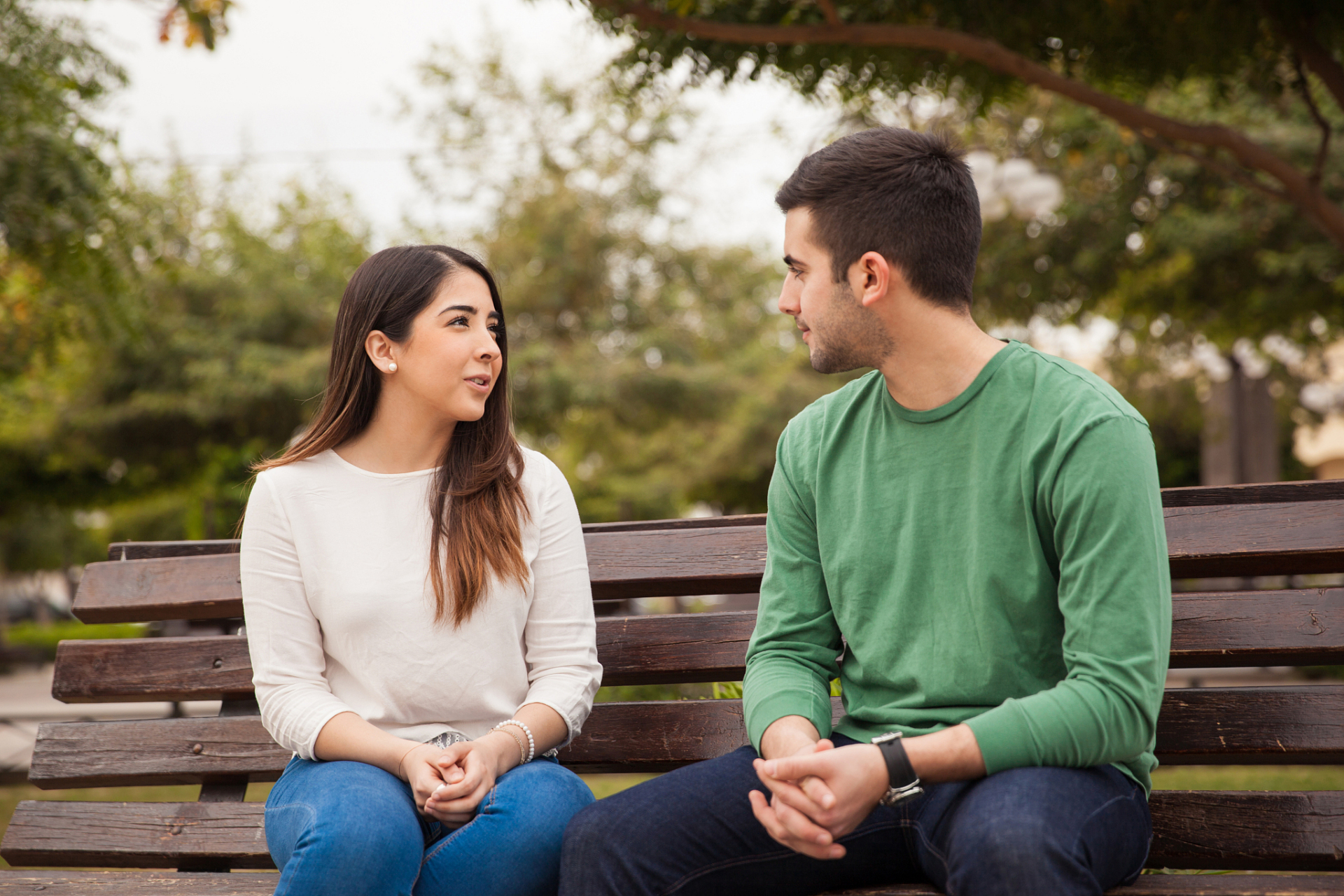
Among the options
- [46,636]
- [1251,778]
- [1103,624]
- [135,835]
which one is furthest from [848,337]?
[46,636]

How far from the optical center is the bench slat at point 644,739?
7.57 feet

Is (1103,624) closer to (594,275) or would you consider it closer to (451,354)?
(451,354)

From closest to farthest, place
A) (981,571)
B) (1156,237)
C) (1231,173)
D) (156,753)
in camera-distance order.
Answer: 1. (981,571)
2. (156,753)
3. (1231,173)
4. (1156,237)

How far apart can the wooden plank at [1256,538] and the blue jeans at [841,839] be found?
0.71 metres

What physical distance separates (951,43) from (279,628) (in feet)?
11.7

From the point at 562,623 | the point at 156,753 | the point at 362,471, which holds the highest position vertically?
the point at 362,471

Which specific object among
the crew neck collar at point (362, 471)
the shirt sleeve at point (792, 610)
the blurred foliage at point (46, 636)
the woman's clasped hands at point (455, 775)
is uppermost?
the crew neck collar at point (362, 471)

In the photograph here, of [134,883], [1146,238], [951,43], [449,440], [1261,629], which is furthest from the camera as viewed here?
[1146,238]

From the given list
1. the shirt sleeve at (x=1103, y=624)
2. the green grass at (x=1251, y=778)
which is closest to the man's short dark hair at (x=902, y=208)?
the shirt sleeve at (x=1103, y=624)

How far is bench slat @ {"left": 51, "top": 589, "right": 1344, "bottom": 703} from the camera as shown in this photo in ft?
7.73

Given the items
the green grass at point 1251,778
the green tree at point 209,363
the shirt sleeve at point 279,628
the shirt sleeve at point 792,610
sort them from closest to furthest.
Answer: the shirt sleeve at point 792,610 → the shirt sleeve at point 279,628 → the green grass at point 1251,778 → the green tree at point 209,363

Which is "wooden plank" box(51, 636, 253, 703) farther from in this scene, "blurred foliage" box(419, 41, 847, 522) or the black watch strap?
"blurred foliage" box(419, 41, 847, 522)

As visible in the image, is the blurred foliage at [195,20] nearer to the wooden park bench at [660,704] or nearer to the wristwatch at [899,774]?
the wooden park bench at [660,704]

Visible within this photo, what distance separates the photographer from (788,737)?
6.72ft
